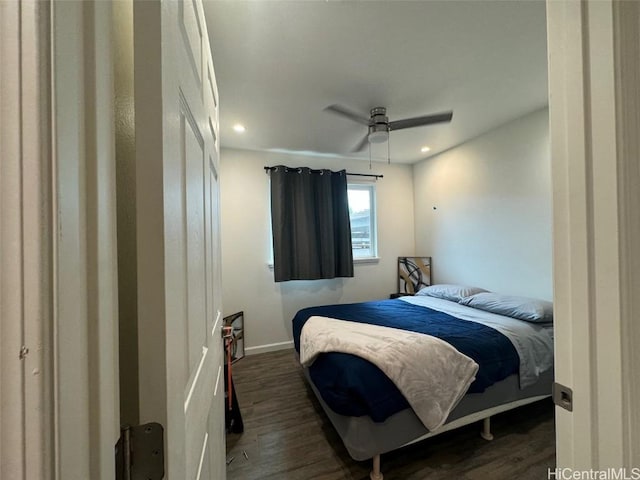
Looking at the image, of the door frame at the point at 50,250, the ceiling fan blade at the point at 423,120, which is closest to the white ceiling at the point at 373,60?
the ceiling fan blade at the point at 423,120

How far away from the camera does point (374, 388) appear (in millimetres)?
1438

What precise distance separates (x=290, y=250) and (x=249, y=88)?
189cm

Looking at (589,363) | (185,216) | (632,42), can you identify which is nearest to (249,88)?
(185,216)

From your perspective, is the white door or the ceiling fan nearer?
the white door

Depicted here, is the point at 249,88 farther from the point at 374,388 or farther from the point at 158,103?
the point at 374,388

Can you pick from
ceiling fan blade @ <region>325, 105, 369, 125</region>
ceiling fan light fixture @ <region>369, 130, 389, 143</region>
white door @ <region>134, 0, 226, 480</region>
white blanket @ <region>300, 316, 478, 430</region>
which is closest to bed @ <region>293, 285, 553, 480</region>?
white blanket @ <region>300, 316, 478, 430</region>

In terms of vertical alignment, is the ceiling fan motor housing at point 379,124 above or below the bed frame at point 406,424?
above

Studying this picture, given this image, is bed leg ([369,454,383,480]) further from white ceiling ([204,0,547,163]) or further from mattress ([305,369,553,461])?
white ceiling ([204,0,547,163])

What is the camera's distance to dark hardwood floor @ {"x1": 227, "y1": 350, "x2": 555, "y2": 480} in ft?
5.04

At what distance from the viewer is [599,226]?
59 cm

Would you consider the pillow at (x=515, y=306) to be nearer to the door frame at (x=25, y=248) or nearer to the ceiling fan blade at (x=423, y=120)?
the ceiling fan blade at (x=423, y=120)

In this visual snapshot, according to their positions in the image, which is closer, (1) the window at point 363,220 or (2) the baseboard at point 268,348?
(2) the baseboard at point 268,348

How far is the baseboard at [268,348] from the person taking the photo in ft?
10.6

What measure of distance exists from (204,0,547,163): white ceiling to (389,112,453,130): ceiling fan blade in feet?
0.81
